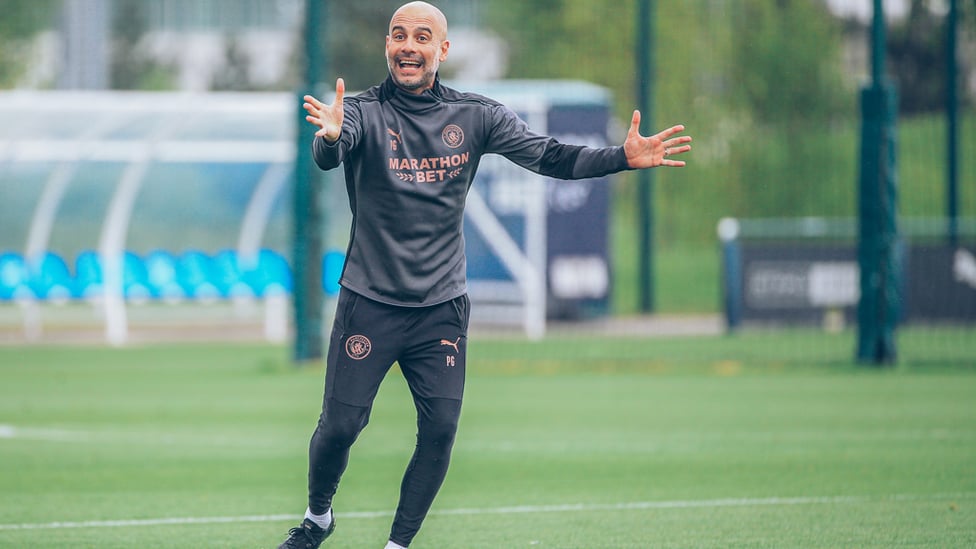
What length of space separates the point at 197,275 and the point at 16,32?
10880 millimetres

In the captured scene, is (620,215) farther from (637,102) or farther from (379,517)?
(379,517)

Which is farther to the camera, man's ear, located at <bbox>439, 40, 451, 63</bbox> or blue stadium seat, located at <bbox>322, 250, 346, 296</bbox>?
blue stadium seat, located at <bbox>322, 250, 346, 296</bbox>

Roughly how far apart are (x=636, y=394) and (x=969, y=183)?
17325mm

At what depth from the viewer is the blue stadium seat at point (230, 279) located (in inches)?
909

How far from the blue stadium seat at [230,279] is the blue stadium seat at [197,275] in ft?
0.30

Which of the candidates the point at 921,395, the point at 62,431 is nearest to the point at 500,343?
the point at 921,395

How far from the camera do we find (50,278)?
2231 centimetres

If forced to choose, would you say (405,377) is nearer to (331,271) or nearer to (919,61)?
(919,61)

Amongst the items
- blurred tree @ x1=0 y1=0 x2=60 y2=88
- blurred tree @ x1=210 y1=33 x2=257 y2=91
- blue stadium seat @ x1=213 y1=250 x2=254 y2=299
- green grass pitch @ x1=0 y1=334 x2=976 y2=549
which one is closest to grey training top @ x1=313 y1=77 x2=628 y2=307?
green grass pitch @ x1=0 y1=334 x2=976 y2=549

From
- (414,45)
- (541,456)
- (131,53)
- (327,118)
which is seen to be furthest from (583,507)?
(131,53)

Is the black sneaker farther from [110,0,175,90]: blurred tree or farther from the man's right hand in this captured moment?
[110,0,175,90]: blurred tree

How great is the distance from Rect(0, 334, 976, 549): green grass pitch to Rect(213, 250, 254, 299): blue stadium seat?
551 cm

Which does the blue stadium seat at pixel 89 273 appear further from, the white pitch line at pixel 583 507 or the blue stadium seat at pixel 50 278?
the white pitch line at pixel 583 507

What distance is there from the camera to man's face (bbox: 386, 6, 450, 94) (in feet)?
19.7
